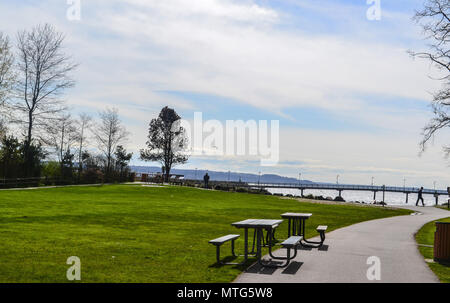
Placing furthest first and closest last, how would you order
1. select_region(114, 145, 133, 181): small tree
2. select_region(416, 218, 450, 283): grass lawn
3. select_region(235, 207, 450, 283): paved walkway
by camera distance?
1. select_region(114, 145, 133, 181): small tree
2. select_region(416, 218, 450, 283): grass lawn
3. select_region(235, 207, 450, 283): paved walkway

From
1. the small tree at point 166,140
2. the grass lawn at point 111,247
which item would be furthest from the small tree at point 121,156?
the grass lawn at point 111,247

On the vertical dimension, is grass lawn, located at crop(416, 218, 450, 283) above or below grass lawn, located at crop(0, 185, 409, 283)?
below

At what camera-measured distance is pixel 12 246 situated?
1089cm

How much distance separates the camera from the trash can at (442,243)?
37.6 ft

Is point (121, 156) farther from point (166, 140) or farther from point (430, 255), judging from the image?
point (430, 255)

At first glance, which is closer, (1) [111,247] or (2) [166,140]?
(1) [111,247]

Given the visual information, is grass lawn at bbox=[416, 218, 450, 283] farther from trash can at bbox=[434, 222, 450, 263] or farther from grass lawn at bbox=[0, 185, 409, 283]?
grass lawn at bbox=[0, 185, 409, 283]

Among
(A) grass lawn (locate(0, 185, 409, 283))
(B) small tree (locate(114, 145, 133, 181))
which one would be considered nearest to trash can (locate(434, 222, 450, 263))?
(A) grass lawn (locate(0, 185, 409, 283))

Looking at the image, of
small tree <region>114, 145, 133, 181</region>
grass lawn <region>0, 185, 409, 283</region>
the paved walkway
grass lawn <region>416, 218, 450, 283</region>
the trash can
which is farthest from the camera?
small tree <region>114, 145, 133, 181</region>

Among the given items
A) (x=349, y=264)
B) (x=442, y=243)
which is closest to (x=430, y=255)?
(x=442, y=243)

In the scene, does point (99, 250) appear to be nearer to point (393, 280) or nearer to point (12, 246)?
point (12, 246)

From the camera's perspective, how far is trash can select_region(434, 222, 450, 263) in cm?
1147

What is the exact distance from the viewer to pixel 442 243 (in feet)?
38.1
